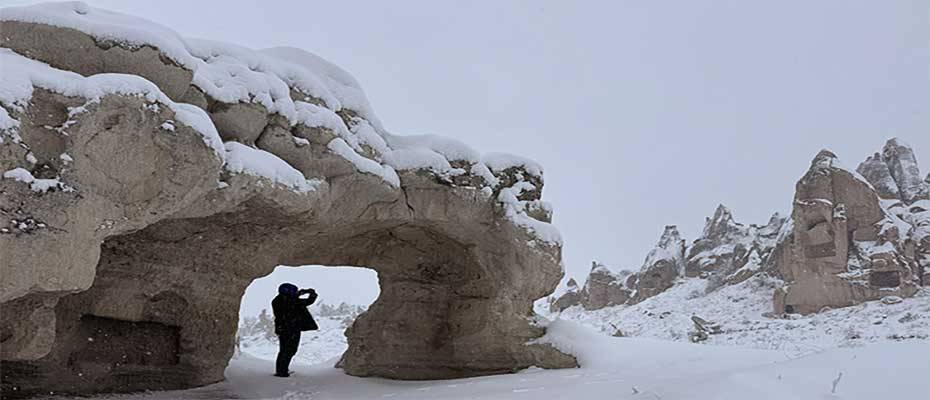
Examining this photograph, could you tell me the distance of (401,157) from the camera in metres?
Result: 8.72

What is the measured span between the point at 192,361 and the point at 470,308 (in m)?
4.26

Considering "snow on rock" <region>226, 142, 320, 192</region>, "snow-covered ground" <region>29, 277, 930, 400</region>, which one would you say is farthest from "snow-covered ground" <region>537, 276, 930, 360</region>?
"snow on rock" <region>226, 142, 320, 192</region>

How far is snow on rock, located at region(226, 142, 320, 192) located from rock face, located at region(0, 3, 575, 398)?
0.02m

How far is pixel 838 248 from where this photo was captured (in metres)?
29.4

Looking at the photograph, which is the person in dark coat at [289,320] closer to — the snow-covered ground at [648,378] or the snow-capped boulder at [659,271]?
the snow-covered ground at [648,378]

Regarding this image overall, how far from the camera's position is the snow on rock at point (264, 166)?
6277mm

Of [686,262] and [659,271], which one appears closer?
[659,271]

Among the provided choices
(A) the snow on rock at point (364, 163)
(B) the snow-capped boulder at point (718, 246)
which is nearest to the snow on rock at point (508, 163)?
(A) the snow on rock at point (364, 163)

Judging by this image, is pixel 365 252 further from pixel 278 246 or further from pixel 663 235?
pixel 663 235

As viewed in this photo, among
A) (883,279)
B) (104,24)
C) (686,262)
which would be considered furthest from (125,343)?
(686,262)

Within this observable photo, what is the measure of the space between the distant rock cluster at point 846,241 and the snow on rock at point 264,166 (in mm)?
28348

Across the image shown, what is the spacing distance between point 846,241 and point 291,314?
2998 centimetres

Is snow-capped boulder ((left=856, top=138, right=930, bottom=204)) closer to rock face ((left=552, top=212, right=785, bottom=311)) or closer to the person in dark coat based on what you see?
rock face ((left=552, top=212, right=785, bottom=311))

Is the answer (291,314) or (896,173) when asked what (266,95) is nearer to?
(291,314)
